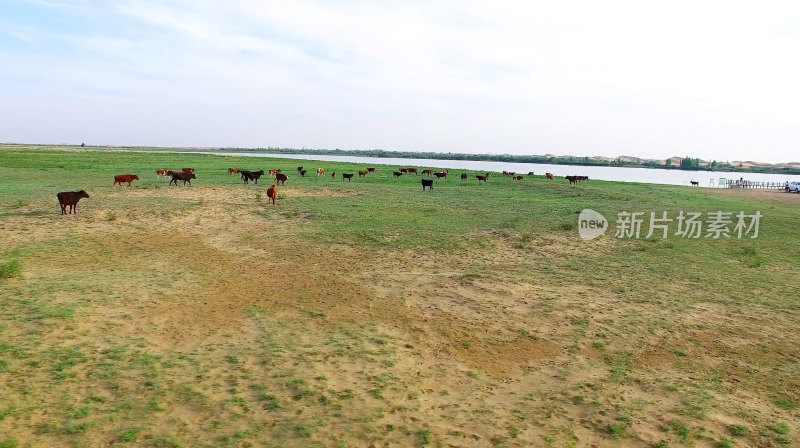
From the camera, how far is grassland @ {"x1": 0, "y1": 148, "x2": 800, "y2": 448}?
5.25m

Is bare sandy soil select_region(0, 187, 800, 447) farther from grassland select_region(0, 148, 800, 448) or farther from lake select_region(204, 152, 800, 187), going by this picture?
lake select_region(204, 152, 800, 187)

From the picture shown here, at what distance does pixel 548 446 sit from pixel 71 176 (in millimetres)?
36892

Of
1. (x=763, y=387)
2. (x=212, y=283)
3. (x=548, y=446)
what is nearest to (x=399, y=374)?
(x=548, y=446)

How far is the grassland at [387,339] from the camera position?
525cm

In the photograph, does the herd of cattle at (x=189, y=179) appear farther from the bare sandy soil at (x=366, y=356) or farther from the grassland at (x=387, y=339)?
Result: the bare sandy soil at (x=366, y=356)

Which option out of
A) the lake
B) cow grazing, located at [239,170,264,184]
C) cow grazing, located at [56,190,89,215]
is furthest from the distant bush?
the lake

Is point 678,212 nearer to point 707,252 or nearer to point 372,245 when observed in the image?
point 707,252

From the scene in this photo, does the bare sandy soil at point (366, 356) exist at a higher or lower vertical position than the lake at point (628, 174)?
lower

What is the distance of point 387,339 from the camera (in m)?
7.70

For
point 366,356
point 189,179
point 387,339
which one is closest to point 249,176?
point 189,179

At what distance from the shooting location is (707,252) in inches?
595

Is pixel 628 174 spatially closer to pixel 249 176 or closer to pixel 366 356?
pixel 249 176

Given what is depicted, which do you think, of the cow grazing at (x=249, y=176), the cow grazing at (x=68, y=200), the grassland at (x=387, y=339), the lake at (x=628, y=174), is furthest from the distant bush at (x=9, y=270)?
the lake at (x=628, y=174)

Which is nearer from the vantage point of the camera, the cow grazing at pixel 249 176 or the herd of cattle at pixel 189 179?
the herd of cattle at pixel 189 179
